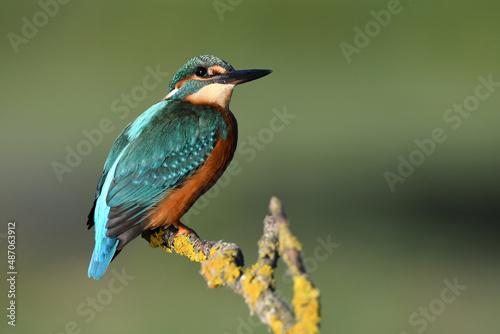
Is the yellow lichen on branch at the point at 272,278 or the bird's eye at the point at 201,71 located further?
the bird's eye at the point at 201,71

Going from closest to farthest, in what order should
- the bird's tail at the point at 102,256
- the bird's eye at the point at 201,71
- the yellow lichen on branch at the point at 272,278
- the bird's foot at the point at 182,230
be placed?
the yellow lichen on branch at the point at 272,278, the bird's tail at the point at 102,256, the bird's foot at the point at 182,230, the bird's eye at the point at 201,71

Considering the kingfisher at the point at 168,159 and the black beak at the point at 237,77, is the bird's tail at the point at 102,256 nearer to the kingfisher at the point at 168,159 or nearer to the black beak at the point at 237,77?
the kingfisher at the point at 168,159

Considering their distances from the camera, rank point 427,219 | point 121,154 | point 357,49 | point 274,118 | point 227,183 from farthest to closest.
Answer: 1. point 357,49
2. point 274,118
3. point 227,183
4. point 427,219
5. point 121,154

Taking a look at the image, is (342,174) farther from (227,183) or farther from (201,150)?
(201,150)

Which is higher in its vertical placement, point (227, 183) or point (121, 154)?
point (121, 154)

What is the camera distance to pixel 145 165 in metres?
2.12

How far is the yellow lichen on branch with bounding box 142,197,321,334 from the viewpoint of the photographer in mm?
1122

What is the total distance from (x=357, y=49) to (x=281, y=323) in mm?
8353

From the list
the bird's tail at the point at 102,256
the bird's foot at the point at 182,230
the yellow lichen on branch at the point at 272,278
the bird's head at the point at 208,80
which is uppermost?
the bird's head at the point at 208,80

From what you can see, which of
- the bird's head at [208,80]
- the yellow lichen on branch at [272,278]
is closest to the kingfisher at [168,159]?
the bird's head at [208,80]

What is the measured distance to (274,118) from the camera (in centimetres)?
682

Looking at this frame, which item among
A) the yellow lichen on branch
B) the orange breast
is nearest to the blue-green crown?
the orange breast

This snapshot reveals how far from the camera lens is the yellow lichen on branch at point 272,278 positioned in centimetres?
112

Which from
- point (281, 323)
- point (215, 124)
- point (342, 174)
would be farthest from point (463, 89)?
point (281, 323)
